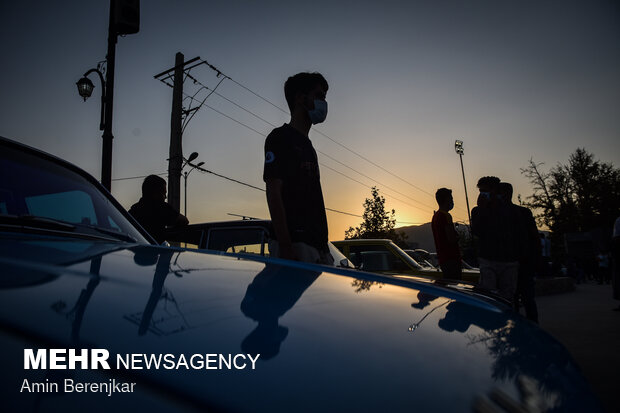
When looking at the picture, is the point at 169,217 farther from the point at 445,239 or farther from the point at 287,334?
the point at 287,334

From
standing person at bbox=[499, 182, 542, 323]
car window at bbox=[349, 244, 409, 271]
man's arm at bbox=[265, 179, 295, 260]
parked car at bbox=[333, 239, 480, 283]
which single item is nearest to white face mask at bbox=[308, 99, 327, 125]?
man's arm at bbox=[265, 179, 295, 260]

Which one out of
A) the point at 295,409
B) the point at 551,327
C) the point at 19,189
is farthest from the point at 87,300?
the point at 551,327

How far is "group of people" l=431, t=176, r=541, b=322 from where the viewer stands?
4008 mm

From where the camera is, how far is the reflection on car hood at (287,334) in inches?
16.9

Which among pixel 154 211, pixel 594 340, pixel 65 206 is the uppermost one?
pixel 154 211

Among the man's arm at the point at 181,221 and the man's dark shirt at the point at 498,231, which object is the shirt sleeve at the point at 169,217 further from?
the man's dark shirt at the point at 498,231

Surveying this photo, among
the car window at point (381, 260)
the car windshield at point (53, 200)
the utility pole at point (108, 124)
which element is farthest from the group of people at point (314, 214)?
the utility pole at point (108, 124)

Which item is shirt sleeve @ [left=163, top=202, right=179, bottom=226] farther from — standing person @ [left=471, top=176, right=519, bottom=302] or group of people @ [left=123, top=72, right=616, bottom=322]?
standing person @ [left=471, top=176, right=519, bottom=302]

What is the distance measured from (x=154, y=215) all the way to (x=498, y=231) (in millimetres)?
3791

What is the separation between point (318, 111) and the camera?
273cm

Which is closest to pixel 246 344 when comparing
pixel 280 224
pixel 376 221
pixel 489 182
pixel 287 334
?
pixel 287 334

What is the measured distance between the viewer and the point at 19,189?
1.52 meters

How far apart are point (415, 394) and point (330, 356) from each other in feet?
0.41

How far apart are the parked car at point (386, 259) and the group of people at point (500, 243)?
5.30 feet
